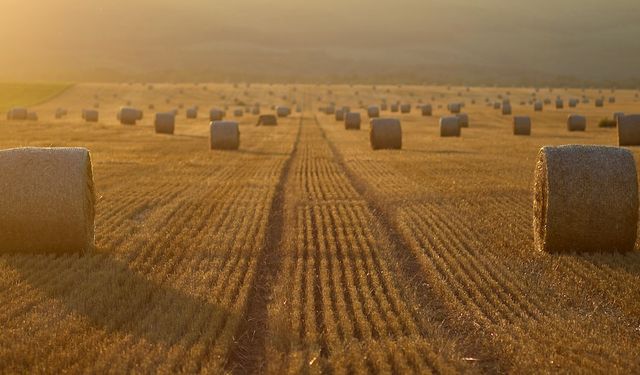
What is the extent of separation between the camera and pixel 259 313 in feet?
31.5

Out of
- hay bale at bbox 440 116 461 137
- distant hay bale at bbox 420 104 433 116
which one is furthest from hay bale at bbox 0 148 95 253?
distant hay bale at bbox 420 104 433 116

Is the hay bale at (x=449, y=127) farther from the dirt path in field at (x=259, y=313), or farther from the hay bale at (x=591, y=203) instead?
the hay bale at (x=591, y=203)

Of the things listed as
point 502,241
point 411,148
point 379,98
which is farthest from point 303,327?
point 379,98

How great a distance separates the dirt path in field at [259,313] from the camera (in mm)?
8062

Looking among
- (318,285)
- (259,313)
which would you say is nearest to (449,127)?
(318,285)

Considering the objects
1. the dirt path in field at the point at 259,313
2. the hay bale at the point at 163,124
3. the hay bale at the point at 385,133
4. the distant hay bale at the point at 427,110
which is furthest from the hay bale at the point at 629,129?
the distant hay bale at the point at 427,110

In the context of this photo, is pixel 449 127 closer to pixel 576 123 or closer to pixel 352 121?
pixel 352 121

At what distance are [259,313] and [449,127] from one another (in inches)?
1340

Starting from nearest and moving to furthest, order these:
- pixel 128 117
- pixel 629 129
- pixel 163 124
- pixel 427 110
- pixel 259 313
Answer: pixel 259 313
pixel 629 129
pixel 163 124
pixel 128 117
pixel 427 110

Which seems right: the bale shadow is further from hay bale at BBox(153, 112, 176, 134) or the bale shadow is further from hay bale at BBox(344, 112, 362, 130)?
hay bale at BBox(344, 112, 362, 130)

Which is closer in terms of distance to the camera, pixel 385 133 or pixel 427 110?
pixel 385 133

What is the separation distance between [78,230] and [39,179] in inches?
39.1

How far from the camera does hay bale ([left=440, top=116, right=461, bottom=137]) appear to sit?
139 feet

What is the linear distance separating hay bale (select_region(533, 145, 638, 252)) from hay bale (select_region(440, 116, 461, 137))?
29875mm
